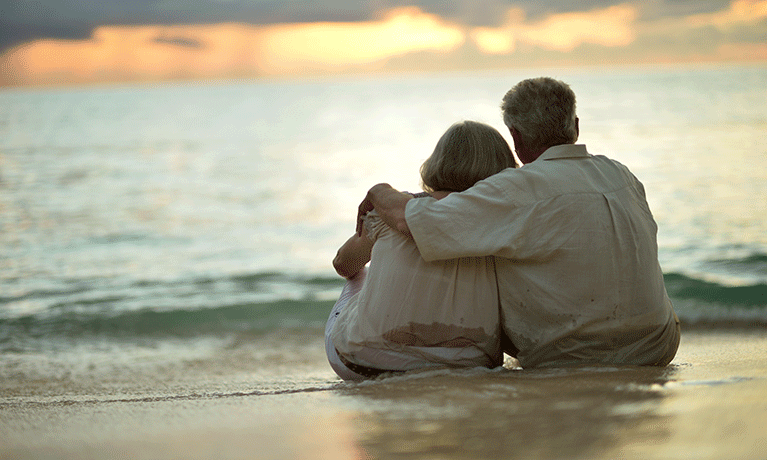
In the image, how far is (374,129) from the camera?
33000 mm

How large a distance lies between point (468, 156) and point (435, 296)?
560 millimetres

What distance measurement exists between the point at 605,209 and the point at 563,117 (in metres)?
0.39

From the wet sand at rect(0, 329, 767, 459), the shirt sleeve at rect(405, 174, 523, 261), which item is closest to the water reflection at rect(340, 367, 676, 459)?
the wet sand at rect(0, 329, 767, 459)

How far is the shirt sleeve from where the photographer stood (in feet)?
7.77

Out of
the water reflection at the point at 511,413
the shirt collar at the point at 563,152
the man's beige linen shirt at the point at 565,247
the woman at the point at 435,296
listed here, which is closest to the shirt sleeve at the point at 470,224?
the man's beige linen shirt at the point at 565,247

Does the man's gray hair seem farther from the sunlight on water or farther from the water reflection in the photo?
the water reflection

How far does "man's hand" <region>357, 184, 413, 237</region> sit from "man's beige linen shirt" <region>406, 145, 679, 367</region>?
0.22 feet

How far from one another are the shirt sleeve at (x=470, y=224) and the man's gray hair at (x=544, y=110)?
1.12ft

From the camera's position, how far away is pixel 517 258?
2.47 m

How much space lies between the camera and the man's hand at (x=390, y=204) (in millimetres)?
2471

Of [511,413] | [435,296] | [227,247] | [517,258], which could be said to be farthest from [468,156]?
[227,247]

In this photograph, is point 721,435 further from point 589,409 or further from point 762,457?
point 589,409

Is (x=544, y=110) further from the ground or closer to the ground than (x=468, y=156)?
further from the ground

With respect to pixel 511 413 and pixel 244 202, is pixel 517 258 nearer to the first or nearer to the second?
pixel 511 413
